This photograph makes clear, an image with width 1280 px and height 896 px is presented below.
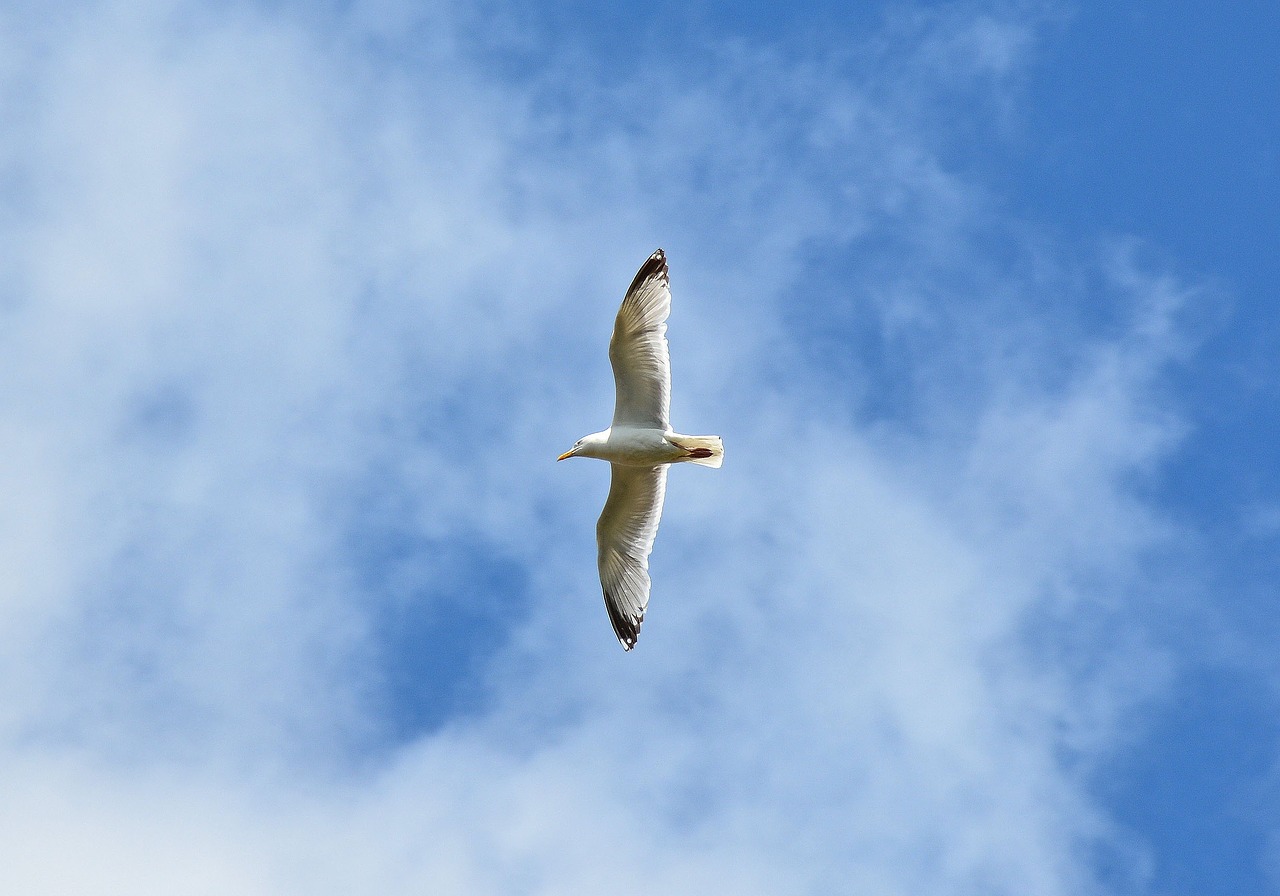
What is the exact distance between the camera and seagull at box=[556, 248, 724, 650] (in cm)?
1991

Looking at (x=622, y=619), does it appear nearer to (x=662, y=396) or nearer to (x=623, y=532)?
(x=623, y=532)

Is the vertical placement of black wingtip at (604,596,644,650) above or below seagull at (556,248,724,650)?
below

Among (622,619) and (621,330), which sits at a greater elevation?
(621,330)

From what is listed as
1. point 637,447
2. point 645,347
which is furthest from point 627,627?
point 645,347

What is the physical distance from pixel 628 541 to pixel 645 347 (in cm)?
249

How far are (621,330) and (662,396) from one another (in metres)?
0.92

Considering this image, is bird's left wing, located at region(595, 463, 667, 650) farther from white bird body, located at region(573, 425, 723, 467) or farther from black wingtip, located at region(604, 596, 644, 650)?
white bird body, located at region(573, 425, 723, 467)

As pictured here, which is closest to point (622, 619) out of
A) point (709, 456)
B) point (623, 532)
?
point (623, 532)

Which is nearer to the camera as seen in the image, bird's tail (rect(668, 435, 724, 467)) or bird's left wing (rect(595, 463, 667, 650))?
bird's tail (rect(668, 435, 724, 467))

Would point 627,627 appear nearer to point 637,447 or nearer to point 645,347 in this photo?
point 637,447

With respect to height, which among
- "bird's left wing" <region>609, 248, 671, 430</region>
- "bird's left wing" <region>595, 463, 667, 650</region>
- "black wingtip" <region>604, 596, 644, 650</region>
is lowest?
"black wingtip" <region>604, 596, 644, 650</region>

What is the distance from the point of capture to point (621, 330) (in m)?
19.9

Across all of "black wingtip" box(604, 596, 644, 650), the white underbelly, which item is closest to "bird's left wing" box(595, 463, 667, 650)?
"black wingtip" box(604, 596, 644, 650)

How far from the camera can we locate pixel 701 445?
785 inches
